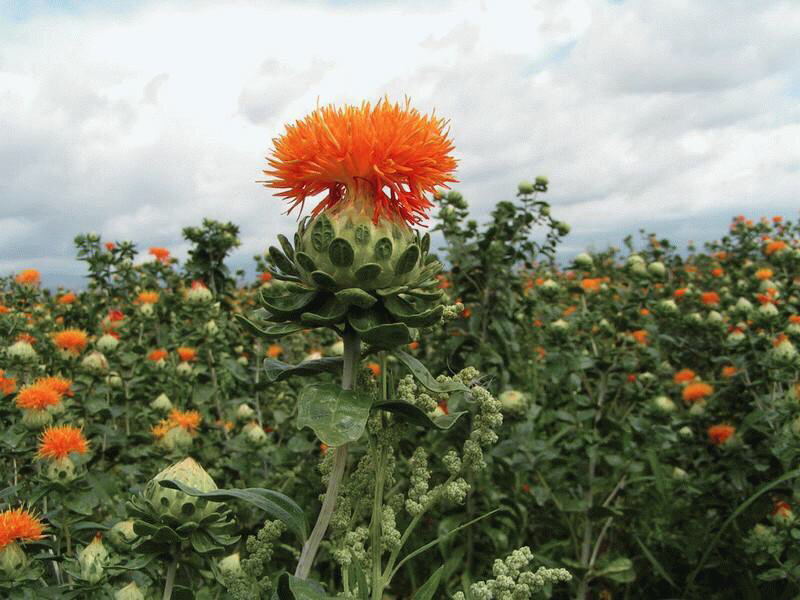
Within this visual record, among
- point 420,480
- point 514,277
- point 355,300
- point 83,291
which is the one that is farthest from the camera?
point 83,291

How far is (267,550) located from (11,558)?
2.64 feet

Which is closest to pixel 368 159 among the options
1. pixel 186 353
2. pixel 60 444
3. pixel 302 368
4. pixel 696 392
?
pixel 302 368

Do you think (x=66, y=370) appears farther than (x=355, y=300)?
Yes

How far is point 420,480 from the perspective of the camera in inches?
59.4

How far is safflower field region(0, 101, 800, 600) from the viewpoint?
134 centimetres

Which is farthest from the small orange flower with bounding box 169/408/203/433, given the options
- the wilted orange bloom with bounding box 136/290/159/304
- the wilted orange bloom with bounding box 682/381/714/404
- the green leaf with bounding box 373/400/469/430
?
the wilted orange bloom with bounding box 682/381/714/404

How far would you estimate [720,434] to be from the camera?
3.64 m

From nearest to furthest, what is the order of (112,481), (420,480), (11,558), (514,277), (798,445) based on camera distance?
(420,480)
(11,558)
(112,481)
(798,445)
(514,277)

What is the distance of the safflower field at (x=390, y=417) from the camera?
1.34m

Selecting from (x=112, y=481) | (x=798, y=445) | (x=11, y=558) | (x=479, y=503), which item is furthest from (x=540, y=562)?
(x=11, y=558)

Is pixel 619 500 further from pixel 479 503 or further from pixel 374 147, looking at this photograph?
pixel 374 147

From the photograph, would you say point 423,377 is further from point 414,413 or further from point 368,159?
point 368,159

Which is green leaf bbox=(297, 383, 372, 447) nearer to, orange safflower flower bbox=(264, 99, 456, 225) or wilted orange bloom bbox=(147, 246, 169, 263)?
orange safflower flower bbox=(264, 99, 456, 225)

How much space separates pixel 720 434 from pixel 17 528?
3285 millimetres
